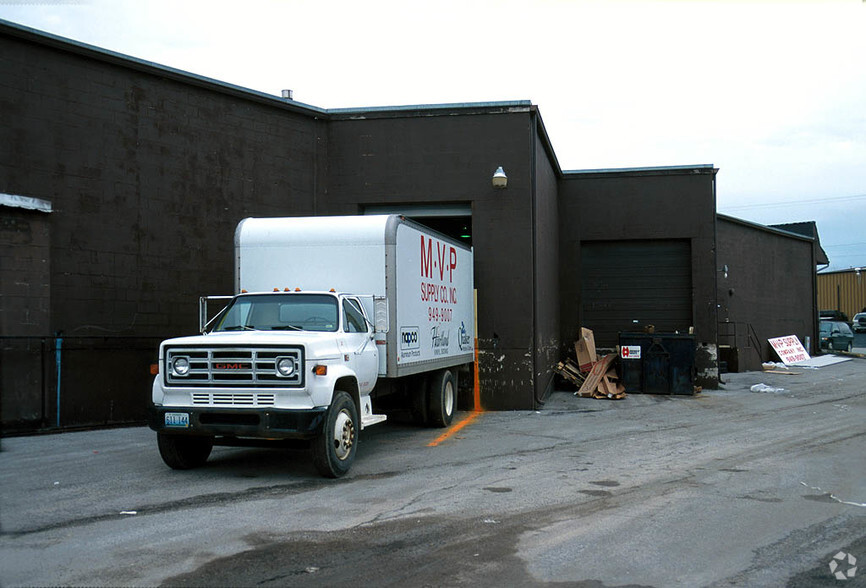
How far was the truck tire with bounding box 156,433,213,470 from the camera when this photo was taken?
9031 mm

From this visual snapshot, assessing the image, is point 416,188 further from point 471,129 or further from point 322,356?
point 322,356

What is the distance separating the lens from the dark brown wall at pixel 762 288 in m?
26.5

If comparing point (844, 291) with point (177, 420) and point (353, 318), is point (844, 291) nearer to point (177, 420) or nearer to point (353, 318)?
point (353, 318)

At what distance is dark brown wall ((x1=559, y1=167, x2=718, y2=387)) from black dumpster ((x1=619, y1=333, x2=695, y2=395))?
214cm

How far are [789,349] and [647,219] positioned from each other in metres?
11.9

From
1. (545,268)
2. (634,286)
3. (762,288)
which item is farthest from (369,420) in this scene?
(762,288)

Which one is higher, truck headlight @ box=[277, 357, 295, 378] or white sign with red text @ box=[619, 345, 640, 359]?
truck headlight @ box=[277, 357, 295, 378]

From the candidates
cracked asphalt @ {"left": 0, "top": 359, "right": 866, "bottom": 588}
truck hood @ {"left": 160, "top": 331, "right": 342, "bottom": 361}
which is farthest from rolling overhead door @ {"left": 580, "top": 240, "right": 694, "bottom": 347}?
truck hood @ {"left": 160, "top": 331, "right": 342, "bottom": 361}

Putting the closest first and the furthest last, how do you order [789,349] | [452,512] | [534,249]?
[452,512] < [534,249] < [789,349]

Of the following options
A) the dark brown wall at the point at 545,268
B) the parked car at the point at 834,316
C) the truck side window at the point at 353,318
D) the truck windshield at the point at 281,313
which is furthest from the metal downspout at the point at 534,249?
the parked car at the point at 834,316

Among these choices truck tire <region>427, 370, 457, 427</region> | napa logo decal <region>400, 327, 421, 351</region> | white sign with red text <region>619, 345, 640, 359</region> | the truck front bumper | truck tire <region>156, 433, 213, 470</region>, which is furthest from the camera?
white sign with red text <region>619, 345, 640, 359</region>

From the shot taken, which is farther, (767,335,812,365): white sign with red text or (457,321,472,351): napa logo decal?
(767,335,812,365): white sign with red text

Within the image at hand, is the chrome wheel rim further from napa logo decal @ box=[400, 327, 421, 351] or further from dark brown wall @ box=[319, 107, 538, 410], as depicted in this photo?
dark brown wall @ box=[319, 107, 538, 410]

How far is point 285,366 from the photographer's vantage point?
8383mm
